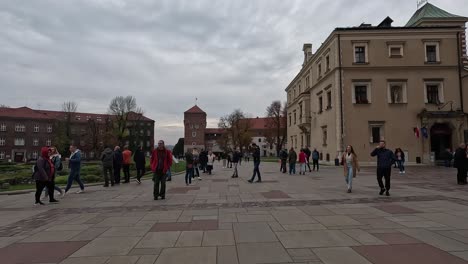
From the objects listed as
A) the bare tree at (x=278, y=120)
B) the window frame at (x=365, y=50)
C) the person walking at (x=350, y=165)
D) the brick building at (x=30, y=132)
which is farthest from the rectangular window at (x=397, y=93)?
the brick building at (x=30, y=132)

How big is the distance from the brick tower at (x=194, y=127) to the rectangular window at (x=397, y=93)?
282ft

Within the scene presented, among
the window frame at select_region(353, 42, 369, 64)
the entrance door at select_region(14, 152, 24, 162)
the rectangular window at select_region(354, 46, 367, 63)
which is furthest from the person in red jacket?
the entrance door at select_region(14, 152, 24, 162)

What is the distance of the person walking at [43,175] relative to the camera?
410 inches

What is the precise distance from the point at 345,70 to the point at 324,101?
5.63 m

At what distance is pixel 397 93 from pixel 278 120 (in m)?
50.7

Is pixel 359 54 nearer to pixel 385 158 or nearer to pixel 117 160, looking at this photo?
pixel 385 158

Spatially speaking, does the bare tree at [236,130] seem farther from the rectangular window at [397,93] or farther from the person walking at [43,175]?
the person walking at [43,175]

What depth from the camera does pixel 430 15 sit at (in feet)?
124

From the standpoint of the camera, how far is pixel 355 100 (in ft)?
113

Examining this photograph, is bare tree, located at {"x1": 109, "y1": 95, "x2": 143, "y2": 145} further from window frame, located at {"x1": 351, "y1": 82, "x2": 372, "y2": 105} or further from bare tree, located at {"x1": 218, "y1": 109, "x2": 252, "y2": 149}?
window frame, located at {"x1": 351, "y1": 82, "x2": 372, "y2": 105}

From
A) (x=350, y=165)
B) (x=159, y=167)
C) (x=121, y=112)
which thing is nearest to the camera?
(x=159, y=167)

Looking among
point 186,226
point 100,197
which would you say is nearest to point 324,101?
point 100,197

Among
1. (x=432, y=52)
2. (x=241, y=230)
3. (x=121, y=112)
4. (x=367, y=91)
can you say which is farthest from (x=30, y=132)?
(x=241, y=230)

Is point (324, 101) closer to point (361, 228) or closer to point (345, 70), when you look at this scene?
point (345, 70)
